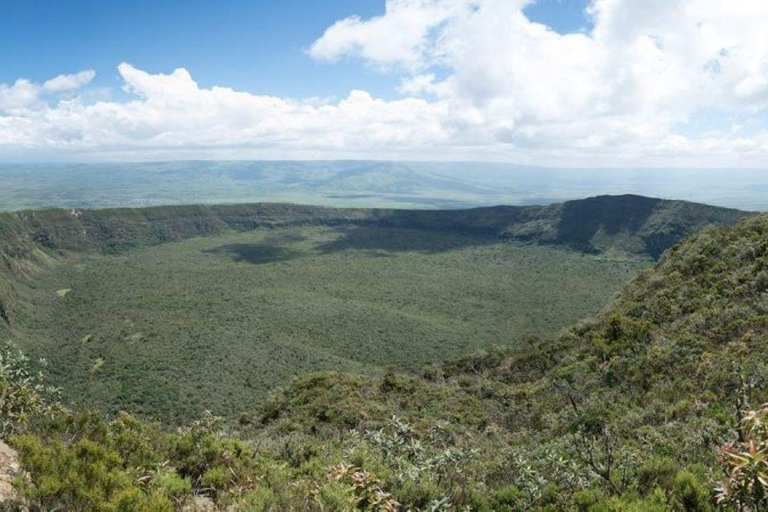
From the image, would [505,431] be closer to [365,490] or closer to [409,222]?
[365,490]

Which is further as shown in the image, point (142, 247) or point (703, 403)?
point (142, 247)

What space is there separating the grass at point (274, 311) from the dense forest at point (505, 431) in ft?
45.1

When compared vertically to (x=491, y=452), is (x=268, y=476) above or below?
above

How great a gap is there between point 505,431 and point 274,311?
66.8m

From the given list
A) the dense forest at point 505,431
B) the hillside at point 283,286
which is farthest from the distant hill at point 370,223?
the dense forest at point 505,431

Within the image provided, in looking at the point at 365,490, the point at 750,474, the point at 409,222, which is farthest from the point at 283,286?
the point at 750,474

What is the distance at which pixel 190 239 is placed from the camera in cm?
15825

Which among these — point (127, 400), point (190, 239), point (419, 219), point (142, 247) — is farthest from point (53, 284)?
point (419, 219)

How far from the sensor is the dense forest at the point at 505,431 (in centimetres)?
748

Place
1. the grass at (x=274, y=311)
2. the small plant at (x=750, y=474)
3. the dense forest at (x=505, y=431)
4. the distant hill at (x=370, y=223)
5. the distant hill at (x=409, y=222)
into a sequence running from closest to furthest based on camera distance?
the small plant at (x=750, y=474)
the dense forest at (x=505, y=431)
the grass at (x=274, y=311)
the distant hill at (x=370, y=223)
the distant hill at (x=409, y=222)

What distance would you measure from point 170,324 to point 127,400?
28056mm

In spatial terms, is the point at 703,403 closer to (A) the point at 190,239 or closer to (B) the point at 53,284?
(B) the point at 53,284

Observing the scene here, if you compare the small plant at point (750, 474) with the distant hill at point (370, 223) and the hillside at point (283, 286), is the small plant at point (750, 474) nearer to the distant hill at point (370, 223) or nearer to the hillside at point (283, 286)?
the hillside at point (283, 286)

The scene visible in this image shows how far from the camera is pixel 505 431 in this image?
75.1 feet
